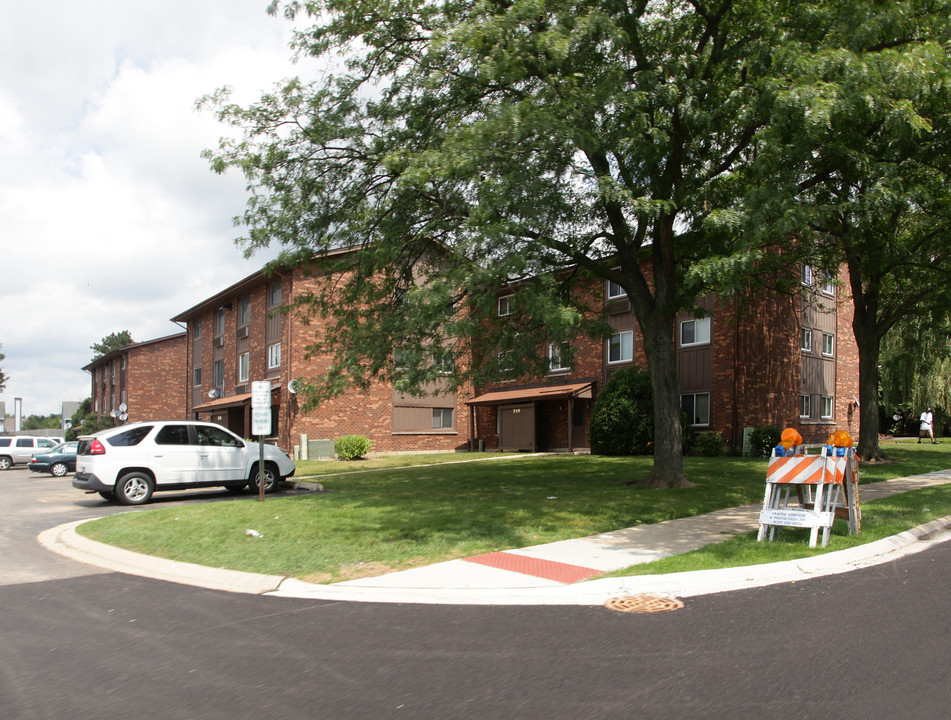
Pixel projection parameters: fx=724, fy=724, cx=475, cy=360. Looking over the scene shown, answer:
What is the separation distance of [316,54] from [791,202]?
9.17m

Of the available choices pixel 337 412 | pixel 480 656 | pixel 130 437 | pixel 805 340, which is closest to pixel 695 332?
pixel 805 340

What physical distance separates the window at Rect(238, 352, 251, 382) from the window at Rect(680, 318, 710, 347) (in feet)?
70.6

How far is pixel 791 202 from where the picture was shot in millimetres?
9930

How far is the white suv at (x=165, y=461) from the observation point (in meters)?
14.7

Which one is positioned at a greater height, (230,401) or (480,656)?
(230,401)

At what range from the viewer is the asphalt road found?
13.8 ft

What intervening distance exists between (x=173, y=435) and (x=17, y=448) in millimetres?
23707

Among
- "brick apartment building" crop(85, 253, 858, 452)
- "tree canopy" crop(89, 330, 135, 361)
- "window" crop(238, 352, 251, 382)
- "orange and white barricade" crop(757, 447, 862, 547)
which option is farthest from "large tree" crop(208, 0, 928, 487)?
"tree canopy" crop(89, 330, 135, 361)

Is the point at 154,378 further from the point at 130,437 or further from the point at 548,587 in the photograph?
the point at 548,587

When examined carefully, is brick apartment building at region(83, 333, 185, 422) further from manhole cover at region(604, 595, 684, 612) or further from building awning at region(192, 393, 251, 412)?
manhole cover at region(604, 595, 684, 612)

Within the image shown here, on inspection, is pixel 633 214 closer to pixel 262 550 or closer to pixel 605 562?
pixel 605 562

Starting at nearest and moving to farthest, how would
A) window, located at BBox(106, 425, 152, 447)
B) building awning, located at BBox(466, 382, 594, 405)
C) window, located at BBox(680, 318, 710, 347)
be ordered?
window, located at BBox(106, 425, 152, 447)
window, located at BBox(680, 318, 710, 347)
building awning, located at BBox(466, 382, 594, 405)

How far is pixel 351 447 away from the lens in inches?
1143

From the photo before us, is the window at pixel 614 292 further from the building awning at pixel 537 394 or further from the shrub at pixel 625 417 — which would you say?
the shrub at pixel 625 417
